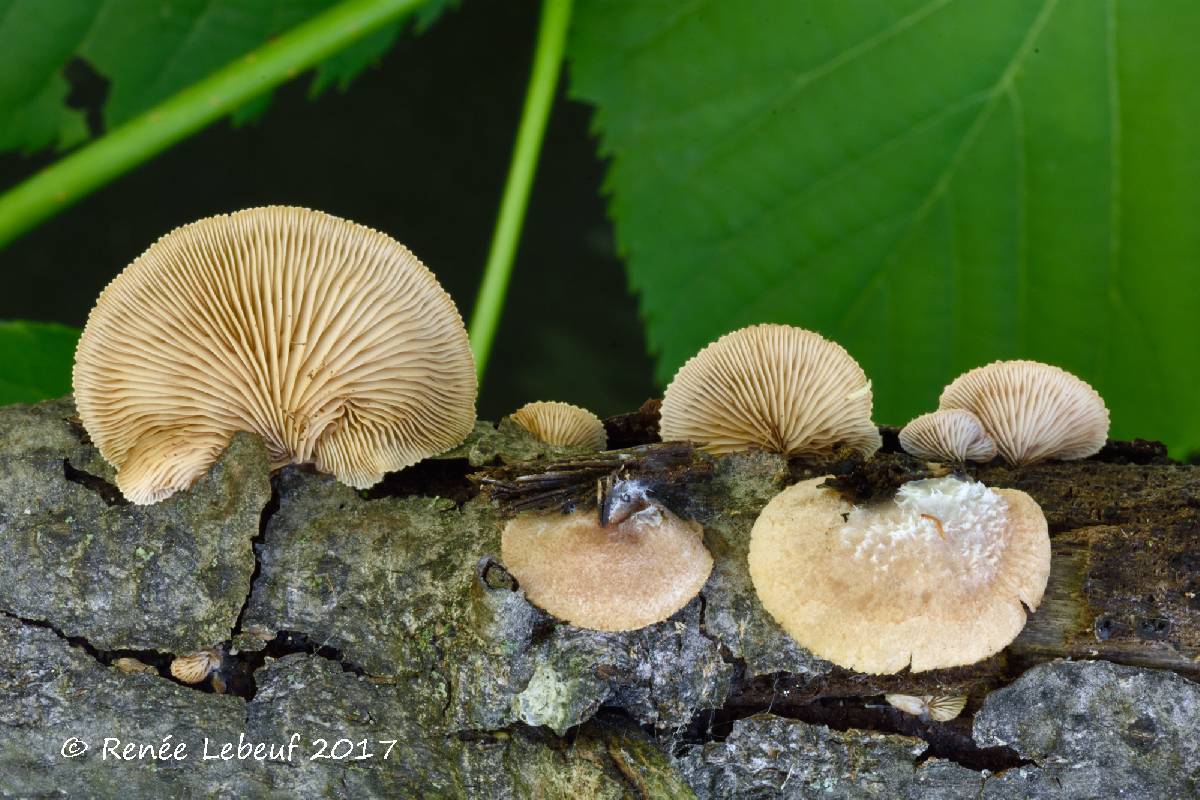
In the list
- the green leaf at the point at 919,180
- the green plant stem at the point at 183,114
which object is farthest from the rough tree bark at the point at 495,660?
the green leaf at the point at 919,180

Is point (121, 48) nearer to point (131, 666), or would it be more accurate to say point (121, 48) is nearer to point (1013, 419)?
point (131, 666)

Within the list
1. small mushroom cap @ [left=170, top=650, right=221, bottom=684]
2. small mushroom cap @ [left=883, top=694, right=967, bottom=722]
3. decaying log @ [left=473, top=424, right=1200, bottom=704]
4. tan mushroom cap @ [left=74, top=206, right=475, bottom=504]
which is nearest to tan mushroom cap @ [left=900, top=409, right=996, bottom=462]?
decaying log @ [left=473, top=424, right=1200, bottom=704]

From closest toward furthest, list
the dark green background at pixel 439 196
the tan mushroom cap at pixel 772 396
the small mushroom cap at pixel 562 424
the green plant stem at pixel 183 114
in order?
the tan mushroom cap at pixel 772 396, the small mushroom cap at pixel 562 424, the green plant stem at pixel 183 114, the dark green background at pixel 439 196

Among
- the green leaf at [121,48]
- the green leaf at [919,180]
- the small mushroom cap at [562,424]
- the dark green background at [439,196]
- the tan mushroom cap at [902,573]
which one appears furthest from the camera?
the dark green background at [439,196]

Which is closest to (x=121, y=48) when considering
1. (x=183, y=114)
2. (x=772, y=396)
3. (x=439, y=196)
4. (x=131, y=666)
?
(x=183, y=114)

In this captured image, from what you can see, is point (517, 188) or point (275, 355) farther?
point (517, 188)

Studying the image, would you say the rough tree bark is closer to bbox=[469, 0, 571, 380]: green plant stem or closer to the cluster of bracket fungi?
the cluster of bracket fungi

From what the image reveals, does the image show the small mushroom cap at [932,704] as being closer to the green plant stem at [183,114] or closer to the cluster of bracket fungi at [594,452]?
the cluster of bracket fungi at [594,452]
